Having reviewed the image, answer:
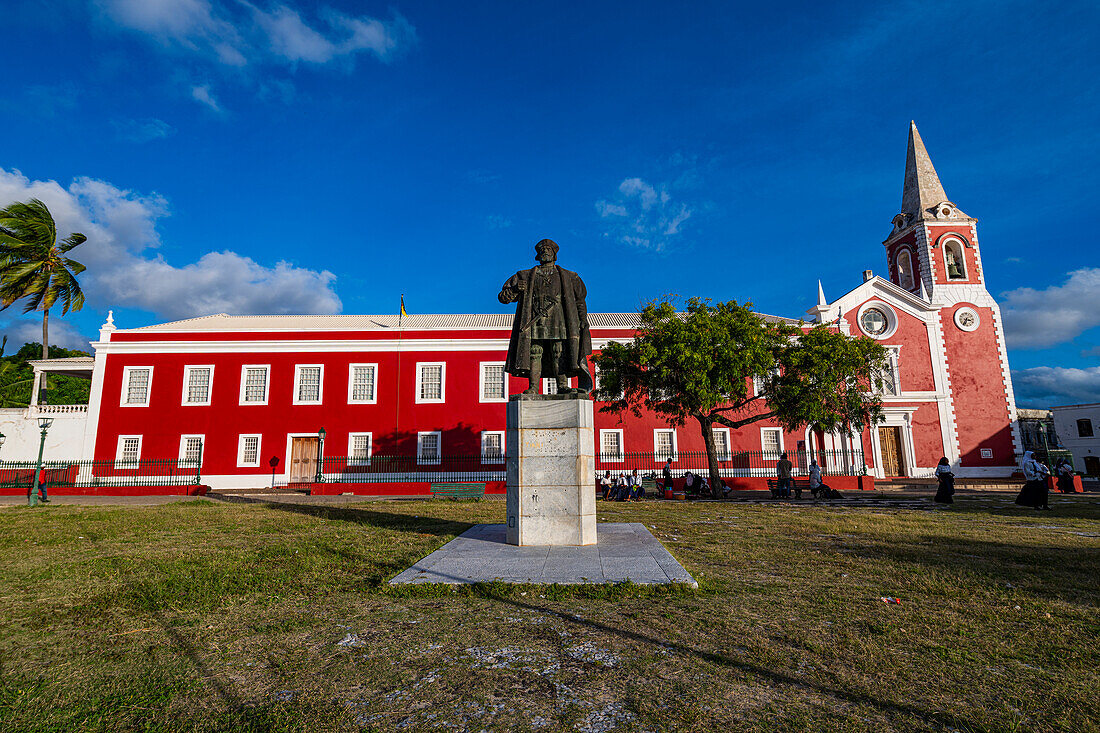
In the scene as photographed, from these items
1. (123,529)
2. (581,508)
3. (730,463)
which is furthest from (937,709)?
(730,463)

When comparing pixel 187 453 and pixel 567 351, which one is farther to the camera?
pixel 187 453

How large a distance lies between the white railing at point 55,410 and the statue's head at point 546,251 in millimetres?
28941

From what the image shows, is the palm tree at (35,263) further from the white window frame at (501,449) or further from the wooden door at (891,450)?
the wooden door at (891,450)

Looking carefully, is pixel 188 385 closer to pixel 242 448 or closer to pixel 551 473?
pixel 242 448

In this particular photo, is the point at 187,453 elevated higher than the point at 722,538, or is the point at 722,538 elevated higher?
the point at 187,453

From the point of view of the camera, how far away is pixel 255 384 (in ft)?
88.0

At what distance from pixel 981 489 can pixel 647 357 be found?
53.3 ft

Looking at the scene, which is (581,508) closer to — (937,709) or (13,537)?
(937,709)

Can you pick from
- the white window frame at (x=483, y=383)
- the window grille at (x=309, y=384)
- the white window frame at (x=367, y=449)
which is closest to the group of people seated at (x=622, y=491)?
the white window frame at (x=483, y=383)

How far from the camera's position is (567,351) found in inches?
301

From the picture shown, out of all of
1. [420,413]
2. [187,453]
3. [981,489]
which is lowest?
[981,489]

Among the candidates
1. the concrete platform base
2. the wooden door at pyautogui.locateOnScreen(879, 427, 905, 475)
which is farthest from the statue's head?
the wooden door at pyautogui.locateOnScreen(879, 427, 905, 475)

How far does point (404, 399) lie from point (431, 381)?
1.60 metres

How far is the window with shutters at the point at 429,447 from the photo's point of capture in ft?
87.0
